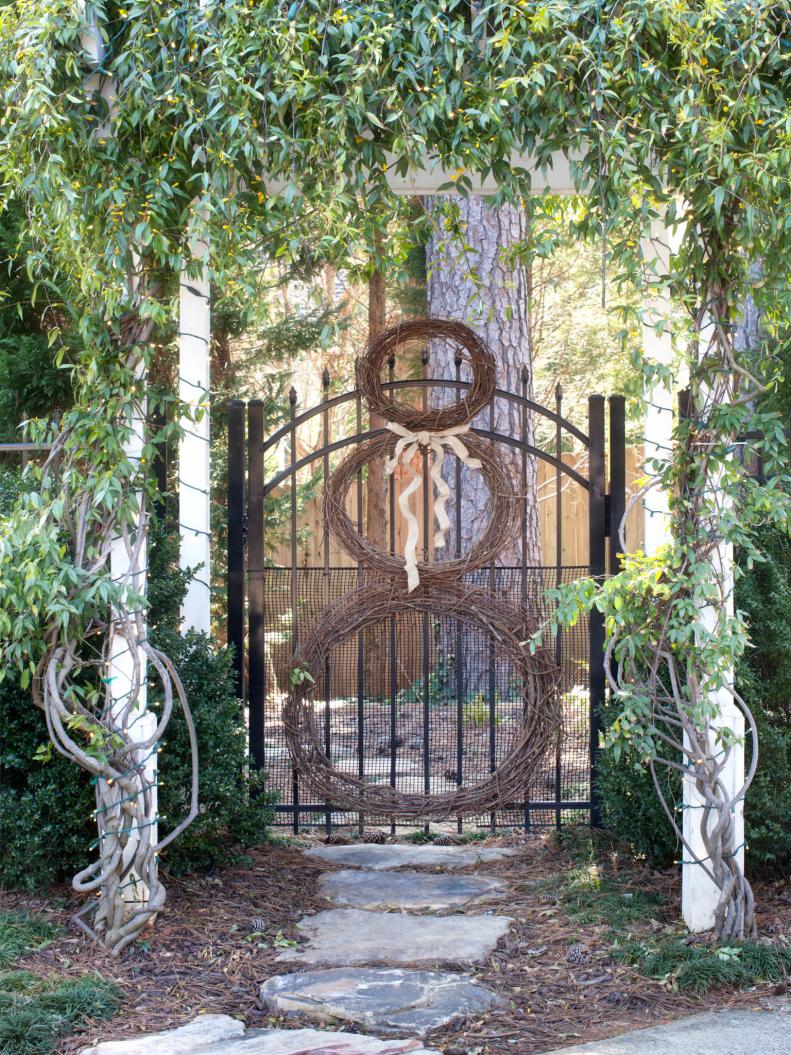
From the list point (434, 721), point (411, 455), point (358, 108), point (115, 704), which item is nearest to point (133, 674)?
point (115, 704)

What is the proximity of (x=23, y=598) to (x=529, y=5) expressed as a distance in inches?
99.8

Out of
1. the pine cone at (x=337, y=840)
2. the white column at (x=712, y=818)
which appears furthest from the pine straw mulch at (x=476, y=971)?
the pine cone at (x=337, y=840)

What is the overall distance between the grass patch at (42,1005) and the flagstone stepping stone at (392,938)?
667 millimetres

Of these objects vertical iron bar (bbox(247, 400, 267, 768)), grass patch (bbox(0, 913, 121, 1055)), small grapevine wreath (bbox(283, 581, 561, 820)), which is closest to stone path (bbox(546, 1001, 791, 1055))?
grass patch (bbox(0, 913, 121, 1055))

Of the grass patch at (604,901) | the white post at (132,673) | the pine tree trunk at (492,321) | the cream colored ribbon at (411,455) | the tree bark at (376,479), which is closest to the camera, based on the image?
the white post at (132,673)

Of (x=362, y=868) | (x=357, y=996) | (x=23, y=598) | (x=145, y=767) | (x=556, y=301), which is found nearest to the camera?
(x=357, y=996)

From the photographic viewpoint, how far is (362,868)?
472 cm

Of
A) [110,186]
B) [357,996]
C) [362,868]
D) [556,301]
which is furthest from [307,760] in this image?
[556,301]

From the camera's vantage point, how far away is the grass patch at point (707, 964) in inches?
134

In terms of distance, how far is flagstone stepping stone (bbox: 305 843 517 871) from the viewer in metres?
4.82

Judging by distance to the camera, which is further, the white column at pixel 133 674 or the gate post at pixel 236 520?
the gate post at pixel 236 520

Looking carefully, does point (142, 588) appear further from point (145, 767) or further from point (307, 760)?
point (307, 760)

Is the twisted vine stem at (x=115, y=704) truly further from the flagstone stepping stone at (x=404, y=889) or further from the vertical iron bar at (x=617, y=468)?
the vertical iron bar at (x=617, y=468)

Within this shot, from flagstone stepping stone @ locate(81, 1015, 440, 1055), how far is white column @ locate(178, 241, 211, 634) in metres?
1.79
